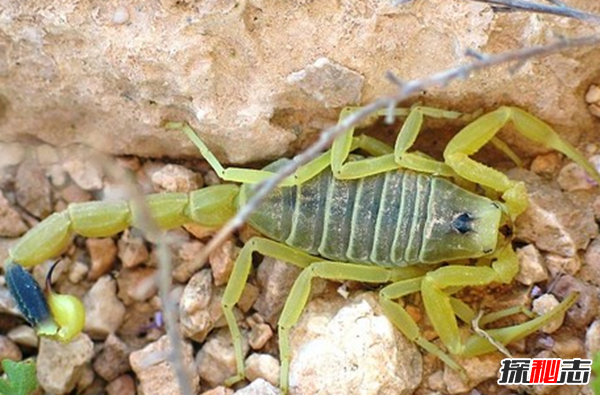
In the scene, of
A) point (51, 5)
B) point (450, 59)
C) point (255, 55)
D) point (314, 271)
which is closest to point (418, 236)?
point (314, 271)

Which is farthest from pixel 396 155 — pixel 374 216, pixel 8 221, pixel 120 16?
pixel 8 221

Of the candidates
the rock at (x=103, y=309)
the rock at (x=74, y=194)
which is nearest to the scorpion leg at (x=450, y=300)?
the rock at (x=103, y=309)

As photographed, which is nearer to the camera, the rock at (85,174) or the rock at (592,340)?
the rock at (592,340)

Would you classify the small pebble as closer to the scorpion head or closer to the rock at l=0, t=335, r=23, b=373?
the scorpion head

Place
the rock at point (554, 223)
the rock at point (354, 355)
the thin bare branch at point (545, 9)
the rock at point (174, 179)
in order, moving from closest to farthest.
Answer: the thin bare branch at point (545, 9) → the rock at point (354, 355) → the rock at point (554, 223) → the rock at point (174, 179)

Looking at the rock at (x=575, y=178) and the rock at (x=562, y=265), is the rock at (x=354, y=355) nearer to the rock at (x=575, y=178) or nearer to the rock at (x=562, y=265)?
the rock at (x=562, y=265)

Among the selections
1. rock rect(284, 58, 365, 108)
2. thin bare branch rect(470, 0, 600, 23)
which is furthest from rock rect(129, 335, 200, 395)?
thin bare branch rect(470, 0, 600, 23)

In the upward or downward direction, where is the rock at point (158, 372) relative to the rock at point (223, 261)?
downward

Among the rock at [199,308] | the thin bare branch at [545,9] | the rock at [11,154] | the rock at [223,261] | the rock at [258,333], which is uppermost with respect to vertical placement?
the thin bare branch at [545,9]
